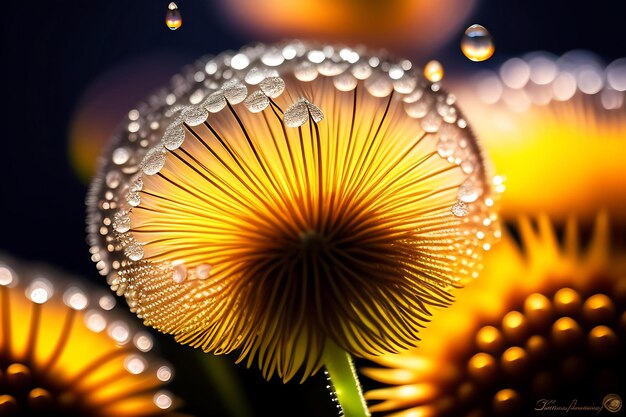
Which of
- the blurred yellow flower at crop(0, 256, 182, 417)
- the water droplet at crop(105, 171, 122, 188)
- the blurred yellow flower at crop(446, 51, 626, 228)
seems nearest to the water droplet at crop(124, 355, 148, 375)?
the blurred yellow flower at crop(0, 256, 182, 417)

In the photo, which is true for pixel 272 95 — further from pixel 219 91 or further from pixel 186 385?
pixel 186 385

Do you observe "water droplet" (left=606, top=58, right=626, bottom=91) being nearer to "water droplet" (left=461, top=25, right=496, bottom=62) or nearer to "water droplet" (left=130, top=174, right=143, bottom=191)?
"water droplet" (left=461, top=25, right=496, bottom=62)

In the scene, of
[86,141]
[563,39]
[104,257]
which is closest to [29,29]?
[86,141]

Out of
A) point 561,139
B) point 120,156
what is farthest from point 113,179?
point 561,139

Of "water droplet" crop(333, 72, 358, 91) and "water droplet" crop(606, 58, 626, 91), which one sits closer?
"water droplet" crop(333, 72, 358, 91)

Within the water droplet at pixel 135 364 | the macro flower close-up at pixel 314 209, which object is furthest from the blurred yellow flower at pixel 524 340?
the water droplet at pixel 135 364

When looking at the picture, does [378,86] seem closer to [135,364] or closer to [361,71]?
[361,71]

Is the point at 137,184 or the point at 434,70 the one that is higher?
the point at 434,70
